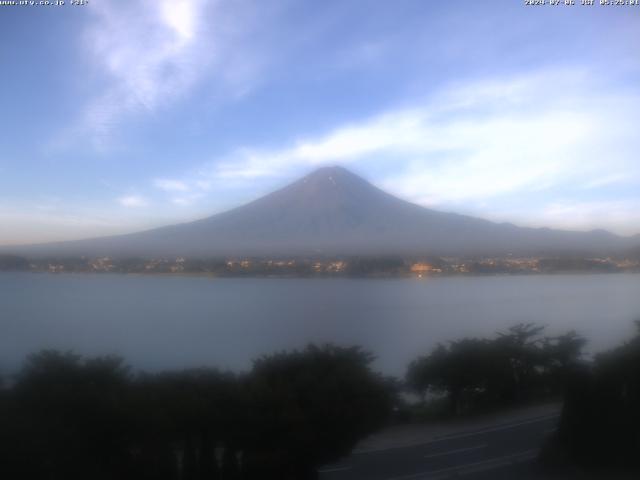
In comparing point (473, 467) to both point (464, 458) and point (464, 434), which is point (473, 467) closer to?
point (464, 458)

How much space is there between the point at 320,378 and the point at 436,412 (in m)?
1.82

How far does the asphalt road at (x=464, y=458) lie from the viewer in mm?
4703

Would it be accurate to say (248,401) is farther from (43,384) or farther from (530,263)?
(530,263)

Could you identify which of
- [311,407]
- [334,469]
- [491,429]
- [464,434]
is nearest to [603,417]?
[491,429]

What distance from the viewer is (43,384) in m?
4.55

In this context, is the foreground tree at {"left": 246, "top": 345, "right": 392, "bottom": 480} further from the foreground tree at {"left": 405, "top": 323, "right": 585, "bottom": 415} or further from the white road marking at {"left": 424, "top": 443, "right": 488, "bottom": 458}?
the foreground tree at {"left": 405, "top": 323, "right": 585, "bottom": 415}

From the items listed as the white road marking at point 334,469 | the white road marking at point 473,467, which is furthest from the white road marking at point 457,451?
the white road marking at point 334,469

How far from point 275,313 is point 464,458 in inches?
162

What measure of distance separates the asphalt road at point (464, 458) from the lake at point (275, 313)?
52.2 inches

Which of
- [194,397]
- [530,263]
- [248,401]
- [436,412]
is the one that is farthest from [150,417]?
[530,263]

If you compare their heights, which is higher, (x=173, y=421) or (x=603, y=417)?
(x=173, y=421)

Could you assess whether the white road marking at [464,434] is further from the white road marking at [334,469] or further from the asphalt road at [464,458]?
the white road marking at [334,469]

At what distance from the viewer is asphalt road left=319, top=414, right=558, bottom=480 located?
Answer: 470cm

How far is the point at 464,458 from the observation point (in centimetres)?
498
